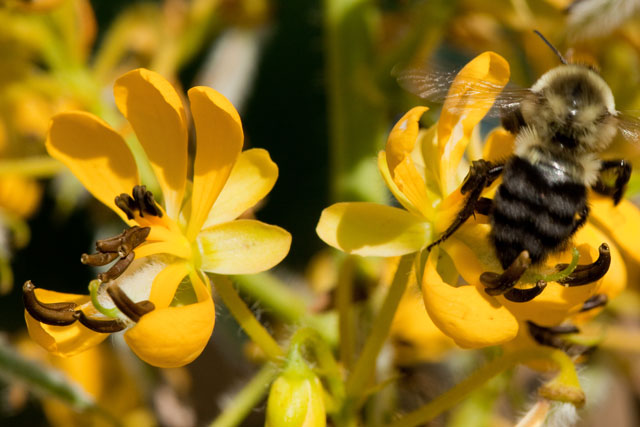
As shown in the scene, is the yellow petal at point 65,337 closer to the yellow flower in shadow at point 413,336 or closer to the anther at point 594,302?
the anther at point 594,302

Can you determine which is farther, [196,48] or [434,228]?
[196,48]

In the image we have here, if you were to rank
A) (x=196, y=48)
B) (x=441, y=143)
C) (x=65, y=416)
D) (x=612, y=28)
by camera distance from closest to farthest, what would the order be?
(x=441, y=143) < (x=612, y=28) < (x=65, y=416) < (x=196, y=48)

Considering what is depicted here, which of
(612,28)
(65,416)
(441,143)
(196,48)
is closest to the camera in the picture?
(441,143)

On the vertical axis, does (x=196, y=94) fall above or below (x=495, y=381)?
above

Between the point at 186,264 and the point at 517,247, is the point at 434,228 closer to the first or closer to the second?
the point at 517,247

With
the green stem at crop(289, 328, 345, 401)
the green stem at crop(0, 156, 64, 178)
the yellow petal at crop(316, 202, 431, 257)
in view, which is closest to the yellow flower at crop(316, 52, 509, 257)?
the yellow petal at crop(316, 202, 431, 257)

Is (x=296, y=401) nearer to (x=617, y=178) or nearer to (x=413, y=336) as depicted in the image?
(x=617, y=178)

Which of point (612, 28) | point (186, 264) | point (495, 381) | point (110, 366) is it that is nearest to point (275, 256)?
point (186, 264)

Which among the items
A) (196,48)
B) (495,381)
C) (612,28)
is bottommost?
(495,381)
